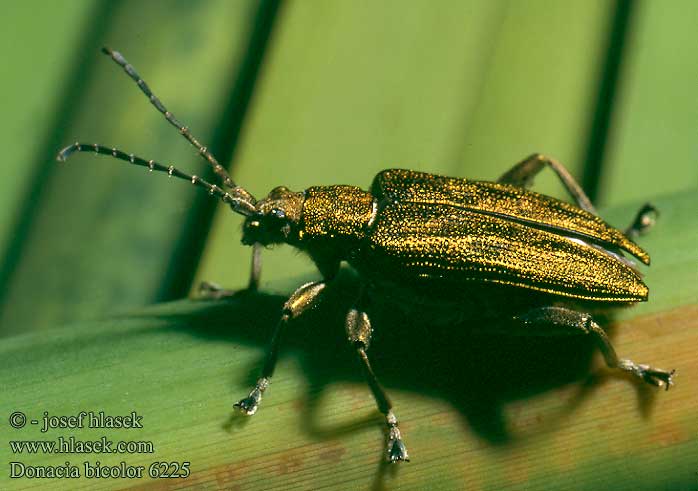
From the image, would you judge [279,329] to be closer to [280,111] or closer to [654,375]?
[280,111]

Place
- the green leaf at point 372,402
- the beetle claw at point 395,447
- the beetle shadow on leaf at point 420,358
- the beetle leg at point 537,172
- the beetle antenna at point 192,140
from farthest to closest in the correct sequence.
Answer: the beetle leg at point 537,172, the beetle antenna at point 192,140, the beetle shadow on leaf at point 420,358, the beetle claw at point 395,447, the green leaf at point 372,402

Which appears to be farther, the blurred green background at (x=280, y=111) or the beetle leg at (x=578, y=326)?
the blurred green background at (x=280, y=111)

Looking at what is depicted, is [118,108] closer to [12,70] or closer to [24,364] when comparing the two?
[12,70]

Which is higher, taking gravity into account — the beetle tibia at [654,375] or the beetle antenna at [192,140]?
the beetle antenna at [192,140]

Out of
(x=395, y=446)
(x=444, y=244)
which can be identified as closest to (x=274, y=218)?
(x=444, y=244)

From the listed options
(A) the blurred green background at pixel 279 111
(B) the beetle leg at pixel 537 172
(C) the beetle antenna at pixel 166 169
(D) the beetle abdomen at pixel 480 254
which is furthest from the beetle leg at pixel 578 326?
(C) the beetle antenna at pixel 166 169

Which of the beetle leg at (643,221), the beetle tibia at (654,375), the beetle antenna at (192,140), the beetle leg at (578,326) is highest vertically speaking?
the beetle leg at (643,221)

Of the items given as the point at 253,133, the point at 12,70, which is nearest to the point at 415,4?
the point at 253,133

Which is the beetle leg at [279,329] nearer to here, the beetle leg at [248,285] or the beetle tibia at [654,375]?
the beetle leg at [248,285]
